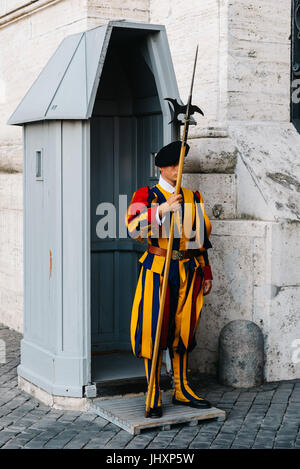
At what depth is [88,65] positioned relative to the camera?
18.0 ft

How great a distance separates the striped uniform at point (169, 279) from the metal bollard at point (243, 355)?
0.75 meters

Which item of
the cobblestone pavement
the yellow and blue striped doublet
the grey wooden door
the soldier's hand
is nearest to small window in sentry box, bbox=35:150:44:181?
the grey wooden door

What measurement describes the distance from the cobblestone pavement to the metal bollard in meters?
0.09

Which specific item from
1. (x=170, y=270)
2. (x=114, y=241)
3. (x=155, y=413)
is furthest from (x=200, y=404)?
(x=114, y=241)

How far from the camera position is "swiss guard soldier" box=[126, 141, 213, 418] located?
204 inches

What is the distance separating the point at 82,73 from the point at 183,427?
2.40 m

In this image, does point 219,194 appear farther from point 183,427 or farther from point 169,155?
point 183,427

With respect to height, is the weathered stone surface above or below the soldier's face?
below

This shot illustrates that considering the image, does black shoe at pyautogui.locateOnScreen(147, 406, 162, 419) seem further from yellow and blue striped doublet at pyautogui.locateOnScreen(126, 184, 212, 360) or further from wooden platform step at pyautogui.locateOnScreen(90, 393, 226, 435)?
yellow and blue striped doublet at pyautogui.locateOnScreen(126, 184, 212, 360)

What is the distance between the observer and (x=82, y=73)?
5473mm

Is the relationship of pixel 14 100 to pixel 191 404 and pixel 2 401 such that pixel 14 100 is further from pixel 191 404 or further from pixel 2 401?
pixel 191 404
